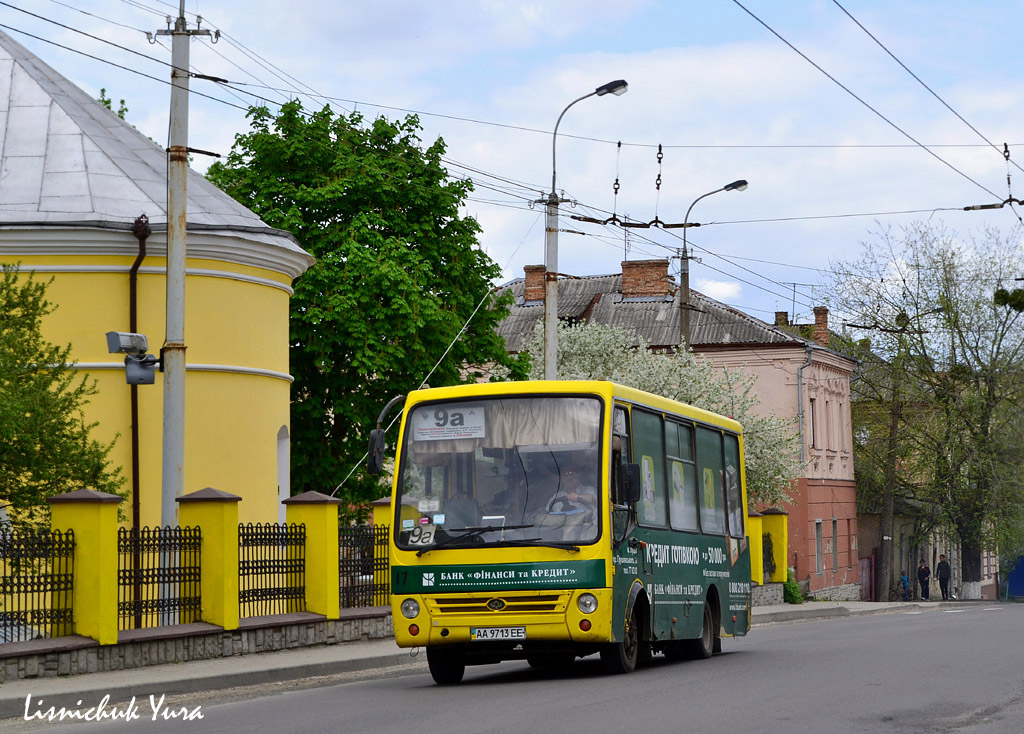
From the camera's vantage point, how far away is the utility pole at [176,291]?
19.0 meters

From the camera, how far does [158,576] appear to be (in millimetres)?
18125

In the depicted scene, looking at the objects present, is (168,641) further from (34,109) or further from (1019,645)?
(34,109)

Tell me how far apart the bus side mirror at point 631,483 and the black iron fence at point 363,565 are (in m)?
7.80

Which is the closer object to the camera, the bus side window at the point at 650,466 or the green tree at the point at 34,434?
the bus side window at the point at 650,466

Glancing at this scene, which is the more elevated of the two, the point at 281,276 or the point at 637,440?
the point at 281,276

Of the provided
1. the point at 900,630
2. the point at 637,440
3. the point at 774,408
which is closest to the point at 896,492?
the point at 774,408

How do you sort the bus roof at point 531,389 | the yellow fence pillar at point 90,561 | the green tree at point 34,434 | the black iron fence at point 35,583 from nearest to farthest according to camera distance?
the bus roof at point 531,389 < the black iron fence at point 35,583 < the yellow fence pillar at point 90,561 < the green tree at point 34,434

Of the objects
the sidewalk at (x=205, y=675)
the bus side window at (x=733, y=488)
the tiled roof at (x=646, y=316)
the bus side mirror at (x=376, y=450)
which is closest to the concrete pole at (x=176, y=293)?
the sidewalk at (x=205, y=675)

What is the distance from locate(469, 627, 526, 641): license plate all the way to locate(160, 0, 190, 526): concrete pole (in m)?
5.71

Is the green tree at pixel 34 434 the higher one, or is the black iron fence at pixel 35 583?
the green tree at pixel 34 434

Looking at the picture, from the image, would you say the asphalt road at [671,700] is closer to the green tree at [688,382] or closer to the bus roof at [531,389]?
the bus roof at [531,389]

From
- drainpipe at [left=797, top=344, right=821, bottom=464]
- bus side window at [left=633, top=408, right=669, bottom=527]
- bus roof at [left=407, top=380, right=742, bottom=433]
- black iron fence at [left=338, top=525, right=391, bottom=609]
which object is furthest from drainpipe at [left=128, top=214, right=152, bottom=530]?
drainpipe at [left=797, top=344, right=821, bottom=464]

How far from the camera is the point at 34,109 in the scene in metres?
27.4

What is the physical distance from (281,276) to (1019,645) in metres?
14.7
